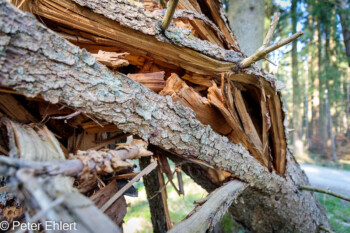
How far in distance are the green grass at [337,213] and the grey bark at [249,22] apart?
2.81m

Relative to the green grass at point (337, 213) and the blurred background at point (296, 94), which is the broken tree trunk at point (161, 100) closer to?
the blurred background at point (296, 94)

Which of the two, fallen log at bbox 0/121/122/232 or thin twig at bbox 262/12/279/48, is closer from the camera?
fallen log at bbox 0/121/122/232

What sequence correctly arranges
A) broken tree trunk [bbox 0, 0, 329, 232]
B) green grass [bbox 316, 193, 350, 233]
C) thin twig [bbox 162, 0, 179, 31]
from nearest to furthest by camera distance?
broken tree trunk [bbox 0, 0, 329, 232]
thin twig [bbox 162, 0, 179, 31]
green grass [bbox 316, 193, 350, 233]

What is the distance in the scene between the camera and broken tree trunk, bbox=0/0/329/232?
0.81 metres

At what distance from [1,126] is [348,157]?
14025 millimetres

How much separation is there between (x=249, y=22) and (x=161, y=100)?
8.99 feet

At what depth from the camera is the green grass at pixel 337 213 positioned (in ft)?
9.21

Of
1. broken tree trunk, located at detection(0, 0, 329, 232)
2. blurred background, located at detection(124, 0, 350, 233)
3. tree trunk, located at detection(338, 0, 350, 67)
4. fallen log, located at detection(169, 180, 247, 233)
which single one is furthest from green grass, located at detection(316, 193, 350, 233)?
tree trunk, located at detection(338, 0, 350, 67)

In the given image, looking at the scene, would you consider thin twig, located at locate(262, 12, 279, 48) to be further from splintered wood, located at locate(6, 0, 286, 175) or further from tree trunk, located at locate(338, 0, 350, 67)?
tree trunk, located at locate(338, 0, 350, 67)

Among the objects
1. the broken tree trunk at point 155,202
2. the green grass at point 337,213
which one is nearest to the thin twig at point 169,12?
the broken tree trunk at point 155,202

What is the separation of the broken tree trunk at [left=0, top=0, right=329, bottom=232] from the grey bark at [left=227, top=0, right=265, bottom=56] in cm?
178

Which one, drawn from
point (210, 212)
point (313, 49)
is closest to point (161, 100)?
point (210, 212)

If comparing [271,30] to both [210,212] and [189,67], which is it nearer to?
[189,67]

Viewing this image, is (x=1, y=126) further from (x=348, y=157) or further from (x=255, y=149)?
(x=348, y=157)
